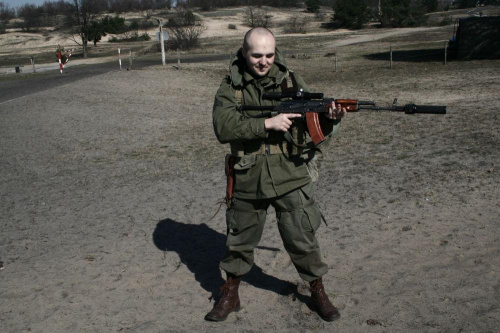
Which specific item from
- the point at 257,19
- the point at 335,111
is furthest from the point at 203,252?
the point at 257,19

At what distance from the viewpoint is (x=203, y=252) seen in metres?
5.24

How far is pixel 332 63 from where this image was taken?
25.6 metres

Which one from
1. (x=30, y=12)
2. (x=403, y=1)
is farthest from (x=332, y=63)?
(x=30, y=12)

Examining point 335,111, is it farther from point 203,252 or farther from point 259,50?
point 203,252

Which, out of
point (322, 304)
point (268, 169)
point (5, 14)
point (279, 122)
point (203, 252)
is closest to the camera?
point (279, 122)

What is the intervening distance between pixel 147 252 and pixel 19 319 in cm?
141

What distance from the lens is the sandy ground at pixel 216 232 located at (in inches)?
159

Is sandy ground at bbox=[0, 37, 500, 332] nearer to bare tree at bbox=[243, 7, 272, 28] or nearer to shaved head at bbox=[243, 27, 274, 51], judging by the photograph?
shaved head at bbox=[243, 27, 274, 51]

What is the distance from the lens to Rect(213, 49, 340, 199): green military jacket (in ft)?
11.8

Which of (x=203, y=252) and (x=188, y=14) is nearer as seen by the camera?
(x=203, y=252)

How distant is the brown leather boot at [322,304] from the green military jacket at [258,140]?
74 centimetres

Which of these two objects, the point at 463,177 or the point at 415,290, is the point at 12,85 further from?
the point at 415,290

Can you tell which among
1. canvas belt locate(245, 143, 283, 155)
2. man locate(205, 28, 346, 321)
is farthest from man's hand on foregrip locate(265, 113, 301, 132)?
canvas belt locate(245, 143, 283, 155)

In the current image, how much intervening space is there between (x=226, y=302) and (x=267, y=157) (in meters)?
1.07
